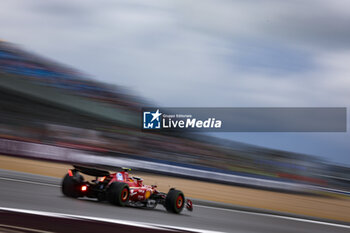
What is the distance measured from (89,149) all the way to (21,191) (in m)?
7.64

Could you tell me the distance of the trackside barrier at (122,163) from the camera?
13414mm

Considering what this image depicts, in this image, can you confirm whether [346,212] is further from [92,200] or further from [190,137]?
[92,200]

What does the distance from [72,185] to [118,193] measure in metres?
0.76

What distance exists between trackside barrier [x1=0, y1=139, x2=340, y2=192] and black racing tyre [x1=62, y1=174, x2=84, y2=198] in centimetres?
712

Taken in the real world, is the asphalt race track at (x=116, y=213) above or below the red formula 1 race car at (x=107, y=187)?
below

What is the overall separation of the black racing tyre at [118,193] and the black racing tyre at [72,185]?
1.55ft

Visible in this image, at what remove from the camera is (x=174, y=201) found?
709cm

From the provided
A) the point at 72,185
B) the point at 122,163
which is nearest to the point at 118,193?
the point at 72,185

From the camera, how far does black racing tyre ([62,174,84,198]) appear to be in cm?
647

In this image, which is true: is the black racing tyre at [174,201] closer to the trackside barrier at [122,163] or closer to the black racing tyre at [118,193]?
the black racing tyre at [118,193]

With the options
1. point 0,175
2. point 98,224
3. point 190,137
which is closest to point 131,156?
point 190,137

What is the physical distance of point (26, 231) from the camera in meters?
4.19

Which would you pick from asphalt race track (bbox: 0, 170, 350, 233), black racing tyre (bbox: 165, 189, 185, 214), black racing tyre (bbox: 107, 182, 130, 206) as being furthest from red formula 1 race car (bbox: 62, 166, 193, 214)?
black racing tyre (bbox: 165, 189, 185, 214)

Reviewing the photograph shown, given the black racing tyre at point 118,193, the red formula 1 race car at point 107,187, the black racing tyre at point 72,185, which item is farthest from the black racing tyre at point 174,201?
the black racing tyre at point 72,185
